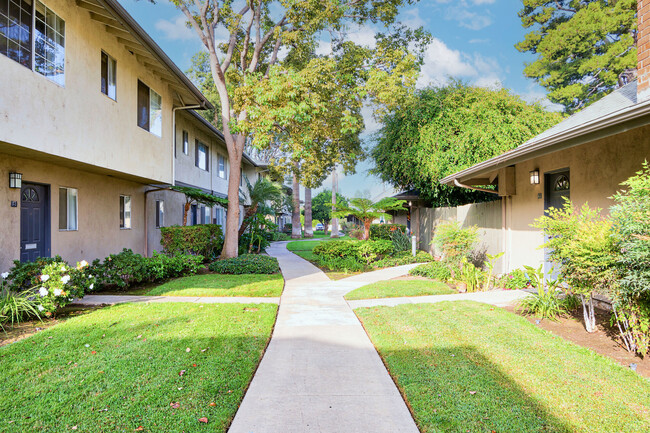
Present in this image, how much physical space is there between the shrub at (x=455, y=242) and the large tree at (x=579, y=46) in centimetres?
2088

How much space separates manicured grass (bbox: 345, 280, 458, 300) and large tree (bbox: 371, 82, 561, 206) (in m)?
5.88

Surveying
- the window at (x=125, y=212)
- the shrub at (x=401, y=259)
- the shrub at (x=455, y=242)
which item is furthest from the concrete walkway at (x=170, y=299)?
the shrub at (x=401, y=259)

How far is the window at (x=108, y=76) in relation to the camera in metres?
8.40

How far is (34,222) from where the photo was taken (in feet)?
25.8

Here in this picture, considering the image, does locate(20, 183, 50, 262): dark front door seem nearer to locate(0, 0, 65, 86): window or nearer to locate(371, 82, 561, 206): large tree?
locate(0, 0, 65, 86): window

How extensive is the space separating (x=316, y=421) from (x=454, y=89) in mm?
15051

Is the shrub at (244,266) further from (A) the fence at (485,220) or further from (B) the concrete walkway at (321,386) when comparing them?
(A) the fence at (485,220)

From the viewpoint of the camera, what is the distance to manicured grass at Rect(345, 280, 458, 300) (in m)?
7.88

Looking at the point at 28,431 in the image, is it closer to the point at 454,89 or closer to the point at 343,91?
the point at 343,91

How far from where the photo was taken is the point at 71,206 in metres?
9.02

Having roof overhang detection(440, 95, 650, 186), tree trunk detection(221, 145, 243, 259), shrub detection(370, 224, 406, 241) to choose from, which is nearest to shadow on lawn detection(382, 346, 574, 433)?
roof overhang detection(440, 95, 650, 186)

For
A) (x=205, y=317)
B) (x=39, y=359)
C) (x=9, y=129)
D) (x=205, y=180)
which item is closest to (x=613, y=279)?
(x=205, y=317)

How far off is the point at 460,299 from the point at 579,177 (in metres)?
3.11

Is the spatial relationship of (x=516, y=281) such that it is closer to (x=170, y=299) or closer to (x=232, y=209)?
(x=170, y=299)
